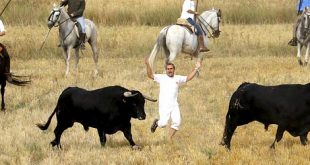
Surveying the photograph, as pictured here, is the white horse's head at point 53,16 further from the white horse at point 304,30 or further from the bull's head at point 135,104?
the bull's head at point 135,104

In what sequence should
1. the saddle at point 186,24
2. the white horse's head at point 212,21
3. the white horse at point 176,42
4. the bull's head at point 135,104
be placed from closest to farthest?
the bull's head at point 135,104, the white horse at point 176,42, the saddle at point 186,24, the white horse's head at point 212,21

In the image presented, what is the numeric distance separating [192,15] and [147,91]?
301 centimetres

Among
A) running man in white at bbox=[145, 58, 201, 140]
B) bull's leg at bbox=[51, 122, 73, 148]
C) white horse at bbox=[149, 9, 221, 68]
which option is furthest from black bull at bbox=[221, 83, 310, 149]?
white horse at bbox=[149, 9, 221, 68]

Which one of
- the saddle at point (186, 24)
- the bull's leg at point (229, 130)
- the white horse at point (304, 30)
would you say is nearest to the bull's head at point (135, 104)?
the bull's leg at point (229, 130)

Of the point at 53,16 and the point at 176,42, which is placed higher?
the point at 53,16

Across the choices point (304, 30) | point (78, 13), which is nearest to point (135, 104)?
point (78, 13)

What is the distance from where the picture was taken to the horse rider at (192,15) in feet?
57.3

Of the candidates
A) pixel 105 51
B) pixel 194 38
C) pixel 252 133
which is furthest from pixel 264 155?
pixel 105 51

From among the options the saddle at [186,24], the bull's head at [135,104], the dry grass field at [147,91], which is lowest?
the dry grass field at [147,91]

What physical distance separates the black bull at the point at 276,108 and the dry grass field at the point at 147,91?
32 cm

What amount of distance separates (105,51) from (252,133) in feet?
49.0

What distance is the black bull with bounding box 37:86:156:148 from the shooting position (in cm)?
967

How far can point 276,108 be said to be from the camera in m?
9.39

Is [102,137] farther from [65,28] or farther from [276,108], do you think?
[65,28]
